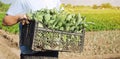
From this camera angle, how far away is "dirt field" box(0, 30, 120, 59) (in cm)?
1045

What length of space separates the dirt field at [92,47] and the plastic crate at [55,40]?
632cm

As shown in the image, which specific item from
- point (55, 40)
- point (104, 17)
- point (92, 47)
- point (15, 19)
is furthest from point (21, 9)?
point (104, 17)

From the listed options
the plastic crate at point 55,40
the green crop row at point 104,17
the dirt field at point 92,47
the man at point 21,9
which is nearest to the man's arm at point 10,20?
the man at point 21,9

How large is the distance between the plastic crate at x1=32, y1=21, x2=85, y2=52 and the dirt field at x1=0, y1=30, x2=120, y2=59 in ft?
20.7

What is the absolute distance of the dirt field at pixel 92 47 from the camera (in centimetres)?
1045

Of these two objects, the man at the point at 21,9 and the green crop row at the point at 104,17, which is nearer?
the man at the point at 21,9

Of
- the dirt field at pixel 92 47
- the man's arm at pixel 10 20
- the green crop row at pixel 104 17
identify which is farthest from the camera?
the green crop row at pixel 104 17

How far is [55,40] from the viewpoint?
3.19 metres

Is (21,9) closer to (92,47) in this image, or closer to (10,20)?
(10,20)

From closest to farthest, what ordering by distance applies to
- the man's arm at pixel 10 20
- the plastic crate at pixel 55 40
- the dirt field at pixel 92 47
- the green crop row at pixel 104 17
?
the plastic crate at pixel 55 40
the man's arm at pixel 10 20
the dirt field at pixel 92 47
the green crop row at pixel 104 17

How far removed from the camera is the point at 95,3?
35.4 feet

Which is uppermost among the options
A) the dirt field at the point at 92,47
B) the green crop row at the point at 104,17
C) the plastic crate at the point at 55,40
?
the plastic crate at the point at 55,40

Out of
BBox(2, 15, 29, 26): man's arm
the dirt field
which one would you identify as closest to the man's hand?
BBox(2, 15, 29, 26): man's arm

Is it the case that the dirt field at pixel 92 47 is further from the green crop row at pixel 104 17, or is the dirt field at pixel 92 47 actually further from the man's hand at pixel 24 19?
the man's hand at pixel 24 19
